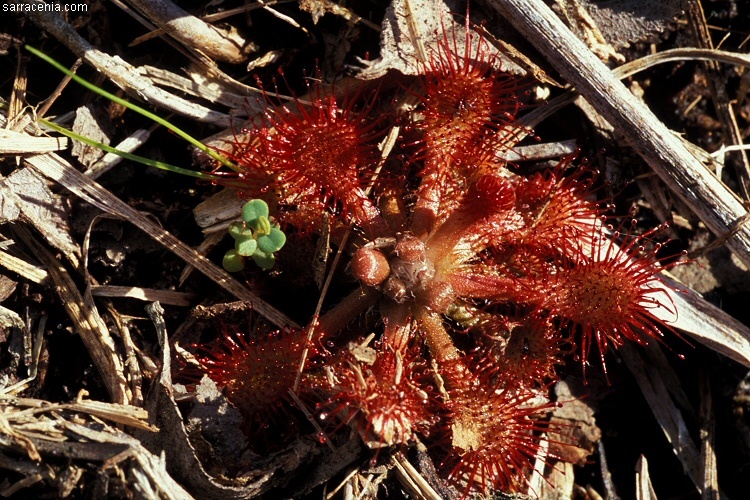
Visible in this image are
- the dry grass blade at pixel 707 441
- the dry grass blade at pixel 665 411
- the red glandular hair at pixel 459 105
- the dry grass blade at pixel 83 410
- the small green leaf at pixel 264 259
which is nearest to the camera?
the dry grass blade at pixel 83 410

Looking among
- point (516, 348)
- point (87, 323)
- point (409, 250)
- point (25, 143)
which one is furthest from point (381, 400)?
point (25, 143)

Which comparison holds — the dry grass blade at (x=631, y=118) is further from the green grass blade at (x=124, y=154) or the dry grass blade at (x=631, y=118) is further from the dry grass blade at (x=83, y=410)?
the dry grass blade at (x=83, y=410)

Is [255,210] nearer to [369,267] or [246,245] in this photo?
[246,245]

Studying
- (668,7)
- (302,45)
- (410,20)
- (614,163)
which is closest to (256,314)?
(302,45)

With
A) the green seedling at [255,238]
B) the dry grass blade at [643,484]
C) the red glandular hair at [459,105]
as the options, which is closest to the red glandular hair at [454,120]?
the red glandular hair at [459,105]

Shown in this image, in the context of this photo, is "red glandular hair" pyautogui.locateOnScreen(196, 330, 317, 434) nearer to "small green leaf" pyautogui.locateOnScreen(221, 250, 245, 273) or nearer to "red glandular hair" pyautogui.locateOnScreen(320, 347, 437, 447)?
"red glandular hair" pyautogui.locateOnScreen(320, 347, 437, 447)

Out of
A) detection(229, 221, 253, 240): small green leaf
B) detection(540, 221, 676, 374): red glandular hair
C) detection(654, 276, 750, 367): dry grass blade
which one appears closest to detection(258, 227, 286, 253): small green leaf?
detection(229, 221, 253, 240): small green leaf
